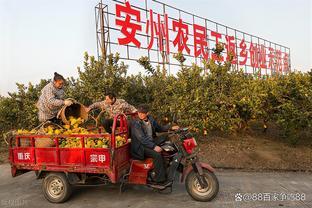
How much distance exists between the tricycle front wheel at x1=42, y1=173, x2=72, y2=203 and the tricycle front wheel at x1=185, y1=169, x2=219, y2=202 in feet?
6.46

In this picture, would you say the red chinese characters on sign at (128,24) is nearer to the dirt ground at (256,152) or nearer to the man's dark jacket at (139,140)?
the dirt ground at (256,152)

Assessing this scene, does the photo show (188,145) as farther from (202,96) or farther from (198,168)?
(202,96)

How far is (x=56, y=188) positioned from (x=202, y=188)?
239 centimetres

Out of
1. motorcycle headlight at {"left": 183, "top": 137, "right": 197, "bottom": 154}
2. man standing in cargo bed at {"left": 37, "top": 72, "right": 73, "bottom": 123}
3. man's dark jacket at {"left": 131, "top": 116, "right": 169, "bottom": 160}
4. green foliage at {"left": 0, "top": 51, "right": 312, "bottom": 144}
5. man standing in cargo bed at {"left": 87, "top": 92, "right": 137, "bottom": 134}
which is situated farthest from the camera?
green foliage at {"left": 0, "top": 51, "right": 312, "bottom": 144}

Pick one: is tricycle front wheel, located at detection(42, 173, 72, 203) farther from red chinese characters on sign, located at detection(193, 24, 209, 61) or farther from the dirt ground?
red chinese characters on sign, located at detection(193, 24, 209, 61)

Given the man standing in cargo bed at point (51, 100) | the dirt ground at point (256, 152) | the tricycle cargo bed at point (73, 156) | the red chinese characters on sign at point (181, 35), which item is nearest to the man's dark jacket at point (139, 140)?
the tricycle cargo bed at point (73, 156)

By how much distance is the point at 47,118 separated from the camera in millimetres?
5199

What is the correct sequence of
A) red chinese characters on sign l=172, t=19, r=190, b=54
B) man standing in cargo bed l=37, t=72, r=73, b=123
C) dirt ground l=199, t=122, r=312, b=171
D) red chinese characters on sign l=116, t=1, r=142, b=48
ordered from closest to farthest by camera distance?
1. man standing in cargo bed l=37, t=72, r=73, b=123
2. dirt ground l=199, t=122, r=312, b=171
3. red chinese characters on sign l=116, t=1, r=142, b=48
4. red chinese characters on sign l=172, t=19, r=190, b=54

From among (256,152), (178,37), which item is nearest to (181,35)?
(178,37)

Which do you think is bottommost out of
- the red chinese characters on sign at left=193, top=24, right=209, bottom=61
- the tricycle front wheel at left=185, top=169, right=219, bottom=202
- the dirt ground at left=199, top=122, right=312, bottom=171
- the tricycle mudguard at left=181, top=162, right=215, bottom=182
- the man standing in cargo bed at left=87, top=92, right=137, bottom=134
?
the dirt ground at left=199, top=122, right=312, bottom=171

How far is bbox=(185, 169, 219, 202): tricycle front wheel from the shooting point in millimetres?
4465

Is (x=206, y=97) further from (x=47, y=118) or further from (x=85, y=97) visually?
(x=47, y=118)

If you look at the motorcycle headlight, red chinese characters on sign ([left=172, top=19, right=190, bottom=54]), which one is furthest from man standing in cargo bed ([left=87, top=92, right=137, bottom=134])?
red chinese characters on sign ([left=172, top=19, right=190, bottom=54])

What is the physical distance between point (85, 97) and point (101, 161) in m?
4.82
